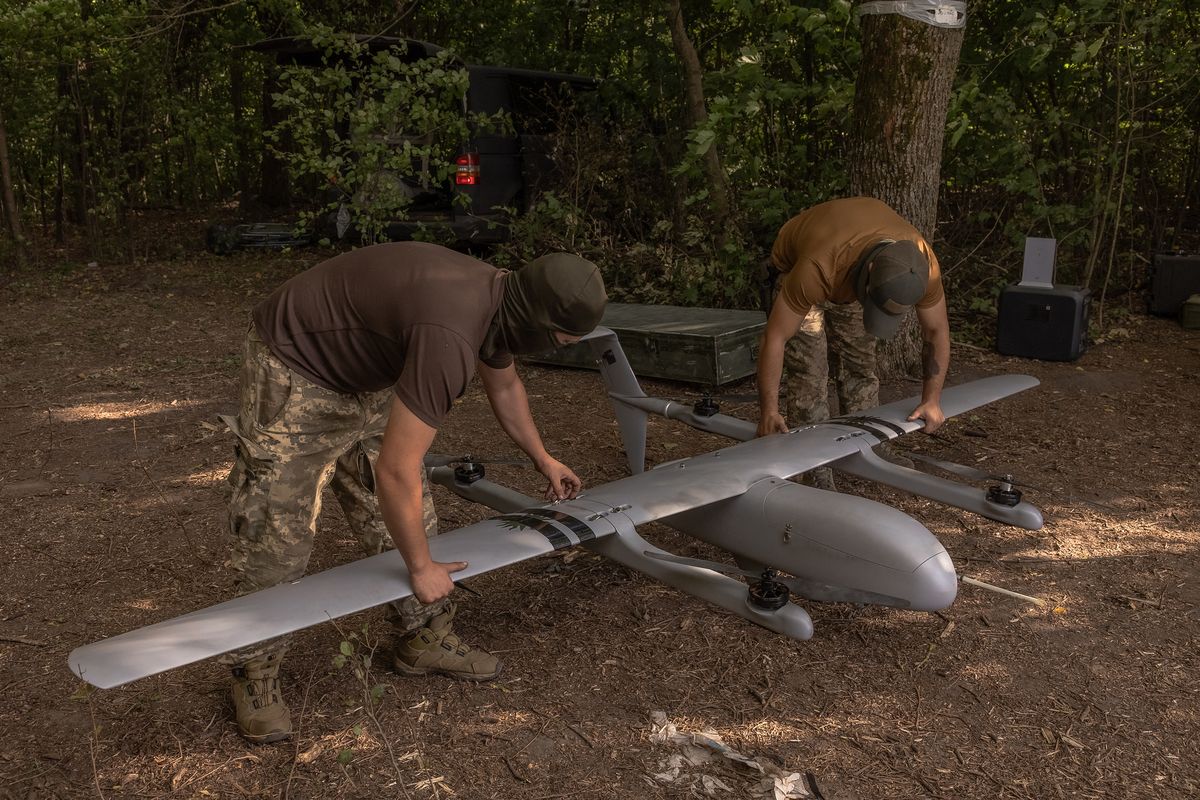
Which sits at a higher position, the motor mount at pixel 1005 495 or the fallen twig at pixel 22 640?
the motor mount at pixel 1005 495

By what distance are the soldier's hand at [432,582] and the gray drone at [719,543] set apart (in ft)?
0.24

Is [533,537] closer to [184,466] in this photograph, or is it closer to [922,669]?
[922,669]

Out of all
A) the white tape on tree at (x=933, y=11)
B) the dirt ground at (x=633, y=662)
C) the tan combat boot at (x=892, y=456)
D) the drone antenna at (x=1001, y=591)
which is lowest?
the dirt ground at (x=633, y=662)

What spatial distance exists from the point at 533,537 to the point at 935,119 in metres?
5.25

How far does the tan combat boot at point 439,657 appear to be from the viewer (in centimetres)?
390

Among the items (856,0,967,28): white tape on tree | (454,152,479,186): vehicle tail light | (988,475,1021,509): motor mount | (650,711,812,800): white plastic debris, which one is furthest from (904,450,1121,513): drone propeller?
(454,152,479,186): vehicle tail light

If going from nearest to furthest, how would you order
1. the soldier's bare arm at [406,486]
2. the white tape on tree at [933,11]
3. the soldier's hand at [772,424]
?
the soldier's bare arm at [406,486], the soldier's hand at [772,424], the white tape on tree at [933,11]

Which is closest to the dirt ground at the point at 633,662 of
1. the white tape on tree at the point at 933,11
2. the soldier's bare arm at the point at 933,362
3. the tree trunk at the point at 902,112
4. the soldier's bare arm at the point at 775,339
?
the soldier's bare arm at the point at 933,362

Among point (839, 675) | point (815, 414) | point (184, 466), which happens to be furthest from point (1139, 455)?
point (184, 466)

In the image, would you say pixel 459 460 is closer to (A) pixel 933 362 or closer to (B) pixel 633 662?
(B) pixel 633 662

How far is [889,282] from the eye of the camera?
13.8ft

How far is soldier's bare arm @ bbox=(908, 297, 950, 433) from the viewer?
487 cm

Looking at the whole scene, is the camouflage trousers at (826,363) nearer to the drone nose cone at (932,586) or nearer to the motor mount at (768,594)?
the drone nose cone at (932,586)

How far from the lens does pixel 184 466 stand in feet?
20.5
